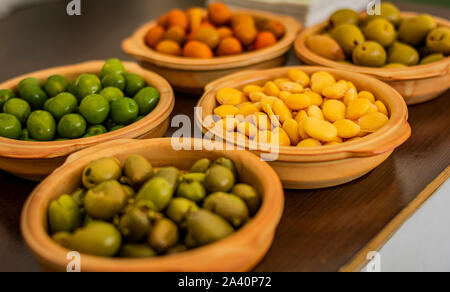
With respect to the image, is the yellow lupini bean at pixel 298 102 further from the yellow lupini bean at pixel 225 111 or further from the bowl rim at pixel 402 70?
the bowl rim at pixel 402 70

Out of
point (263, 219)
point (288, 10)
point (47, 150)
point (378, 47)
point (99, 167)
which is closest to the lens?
point (263, 219)

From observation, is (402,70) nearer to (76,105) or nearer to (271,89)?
(271,89)

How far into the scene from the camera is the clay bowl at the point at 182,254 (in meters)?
0.56

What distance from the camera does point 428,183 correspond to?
875 mm

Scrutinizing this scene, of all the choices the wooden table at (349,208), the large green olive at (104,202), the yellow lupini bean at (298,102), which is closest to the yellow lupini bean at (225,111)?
the yellow lupini bean at (298,102)

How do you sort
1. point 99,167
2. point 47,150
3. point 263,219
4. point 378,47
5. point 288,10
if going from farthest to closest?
1. point 288,10
2. point 378,47
3. point 47,150
4. point 99,167
5. point 263,219

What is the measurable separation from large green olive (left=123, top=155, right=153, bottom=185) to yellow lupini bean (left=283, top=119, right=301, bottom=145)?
0.30 meters

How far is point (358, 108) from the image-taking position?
896mm

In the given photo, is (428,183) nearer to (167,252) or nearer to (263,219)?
(263,219)

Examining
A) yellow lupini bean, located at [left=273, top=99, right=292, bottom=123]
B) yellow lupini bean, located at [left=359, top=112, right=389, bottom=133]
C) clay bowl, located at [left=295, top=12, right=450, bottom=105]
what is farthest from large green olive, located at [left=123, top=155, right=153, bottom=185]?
clay bowl, located at [left=295, top=12, right=450, bottom=105]

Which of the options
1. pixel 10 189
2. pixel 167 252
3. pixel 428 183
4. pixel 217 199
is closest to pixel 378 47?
pixel 428 183

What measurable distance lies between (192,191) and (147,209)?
0.09 m
